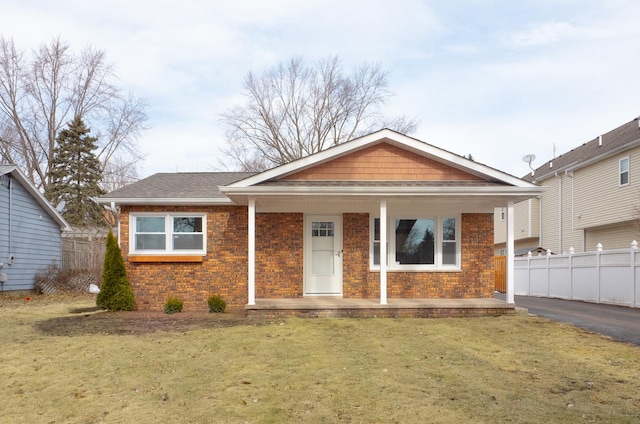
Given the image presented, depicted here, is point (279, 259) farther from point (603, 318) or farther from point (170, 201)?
point (603, 318)

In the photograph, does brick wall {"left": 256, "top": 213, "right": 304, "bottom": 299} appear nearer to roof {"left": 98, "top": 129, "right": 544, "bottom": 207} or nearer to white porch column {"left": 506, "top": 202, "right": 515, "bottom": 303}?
roof {"left": 98, "top": 129, "right": 544, "bottom": 207}

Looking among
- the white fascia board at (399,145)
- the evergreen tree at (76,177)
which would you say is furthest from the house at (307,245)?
the evergreen tree at (76,177)

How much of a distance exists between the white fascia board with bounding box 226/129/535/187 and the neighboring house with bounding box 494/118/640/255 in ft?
30.0

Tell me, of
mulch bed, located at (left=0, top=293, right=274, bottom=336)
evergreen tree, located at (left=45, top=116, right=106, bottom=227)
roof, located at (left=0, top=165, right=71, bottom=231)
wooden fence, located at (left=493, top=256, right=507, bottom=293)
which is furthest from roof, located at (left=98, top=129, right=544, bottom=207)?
evergreen tree, located at (left=45, top=116, right=106, bottom=227)

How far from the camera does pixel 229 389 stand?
5.71 m

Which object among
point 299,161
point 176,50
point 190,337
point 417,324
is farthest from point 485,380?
point 176,50

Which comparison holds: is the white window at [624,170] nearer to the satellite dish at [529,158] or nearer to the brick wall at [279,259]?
the satellite dish at [529,158]

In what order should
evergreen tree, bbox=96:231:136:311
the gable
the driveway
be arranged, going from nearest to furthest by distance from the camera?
the driveway
the gable
evergreen tree, bbox=96:231:136:311

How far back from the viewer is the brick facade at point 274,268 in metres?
12.6

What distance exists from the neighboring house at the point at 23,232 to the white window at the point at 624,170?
21977 millimetres

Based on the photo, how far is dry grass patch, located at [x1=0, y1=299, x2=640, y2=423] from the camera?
4965mm

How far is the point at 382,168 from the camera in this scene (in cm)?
1194

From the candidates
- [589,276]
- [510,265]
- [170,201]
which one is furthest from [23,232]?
[589,276]

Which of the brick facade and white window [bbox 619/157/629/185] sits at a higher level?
white window [bbox 619/157/629/185]
